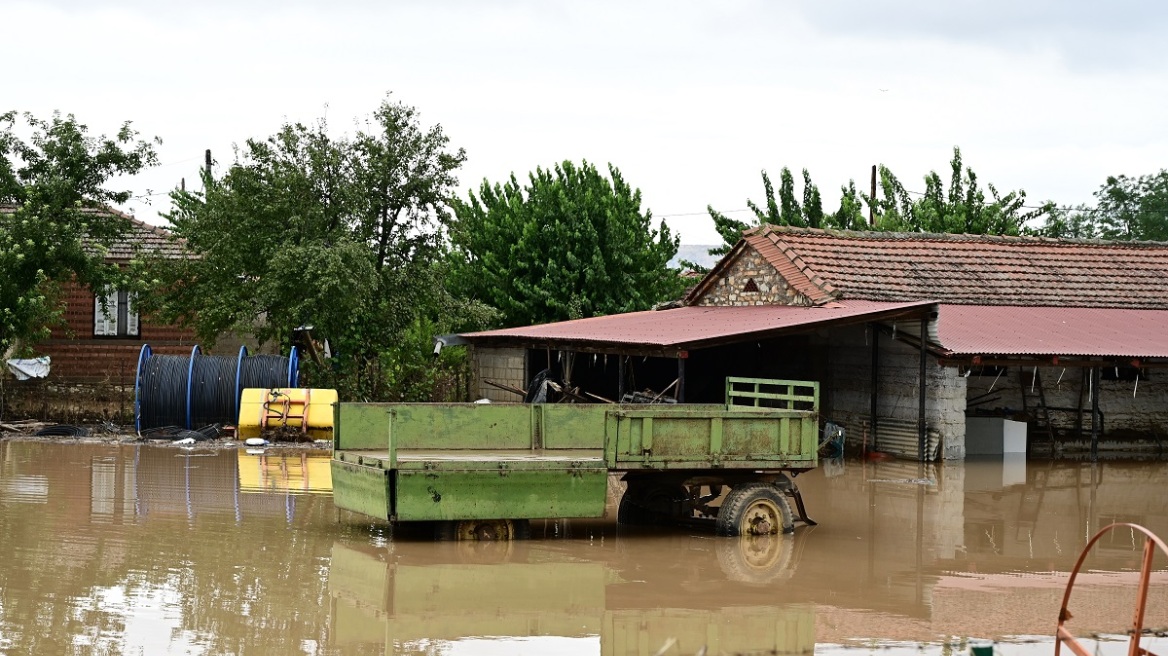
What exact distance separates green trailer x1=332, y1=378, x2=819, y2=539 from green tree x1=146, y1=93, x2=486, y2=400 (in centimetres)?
1348

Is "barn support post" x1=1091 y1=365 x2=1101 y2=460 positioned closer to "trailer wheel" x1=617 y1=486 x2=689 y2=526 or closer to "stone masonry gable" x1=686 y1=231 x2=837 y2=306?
"stone masonry gable" x1=686 y1=231 x2=837 y2=306

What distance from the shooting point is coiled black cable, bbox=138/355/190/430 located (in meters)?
26.9

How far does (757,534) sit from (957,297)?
1467 centimetres

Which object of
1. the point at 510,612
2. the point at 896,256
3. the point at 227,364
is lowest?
the point at 510,612

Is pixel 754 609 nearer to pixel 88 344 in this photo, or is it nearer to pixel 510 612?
pixel 510 612

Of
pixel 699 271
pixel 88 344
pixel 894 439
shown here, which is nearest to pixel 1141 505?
pixel 894 439

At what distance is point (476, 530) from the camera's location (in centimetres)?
1482

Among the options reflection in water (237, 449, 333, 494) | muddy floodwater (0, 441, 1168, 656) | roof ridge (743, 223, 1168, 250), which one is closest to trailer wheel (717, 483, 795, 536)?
muddy floodwater (0, 441, 1168, 656)

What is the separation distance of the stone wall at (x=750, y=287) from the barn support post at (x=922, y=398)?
12.8 ft

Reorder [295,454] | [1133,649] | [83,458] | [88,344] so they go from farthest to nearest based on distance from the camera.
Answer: [88,344]
[295,454]
[83,458]
[1133,649]

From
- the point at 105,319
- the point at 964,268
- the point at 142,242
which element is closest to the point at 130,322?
the point at 105,319

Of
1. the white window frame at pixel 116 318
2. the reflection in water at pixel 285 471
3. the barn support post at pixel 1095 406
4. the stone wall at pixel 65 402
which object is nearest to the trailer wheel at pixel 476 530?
the reflection in water at pixel 285 471

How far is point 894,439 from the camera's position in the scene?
84.7 feet

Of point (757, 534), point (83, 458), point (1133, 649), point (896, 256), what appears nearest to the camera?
point (1133, 649)
